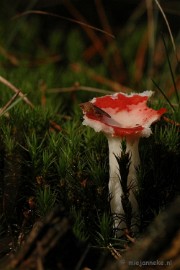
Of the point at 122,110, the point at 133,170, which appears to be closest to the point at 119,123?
the point at 122,110

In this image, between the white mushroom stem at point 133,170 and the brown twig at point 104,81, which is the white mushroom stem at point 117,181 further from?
the brown twig at point 104,81

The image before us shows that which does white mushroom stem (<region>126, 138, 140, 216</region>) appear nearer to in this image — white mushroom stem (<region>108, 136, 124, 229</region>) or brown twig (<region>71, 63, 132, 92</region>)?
white mushroom stem (<region>108, 136, 124, 229</region>)

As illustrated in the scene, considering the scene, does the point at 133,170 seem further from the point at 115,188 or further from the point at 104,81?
the point at 104,81

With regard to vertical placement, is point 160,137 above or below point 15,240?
above

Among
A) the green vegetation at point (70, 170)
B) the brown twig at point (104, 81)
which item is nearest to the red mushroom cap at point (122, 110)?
the green vegetation at point (70, 170)

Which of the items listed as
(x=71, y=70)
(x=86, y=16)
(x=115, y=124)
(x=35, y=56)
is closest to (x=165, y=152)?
(x=115, y=124)

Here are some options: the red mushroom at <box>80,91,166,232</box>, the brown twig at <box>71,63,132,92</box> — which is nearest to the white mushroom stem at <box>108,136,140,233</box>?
the red mushroom at <box>80,91,166,232</box>

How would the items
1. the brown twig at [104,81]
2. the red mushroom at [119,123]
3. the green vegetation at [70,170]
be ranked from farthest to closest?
the brown twig at [104,81], the green vegetation at [70,170], the red mushroom at [119,123]

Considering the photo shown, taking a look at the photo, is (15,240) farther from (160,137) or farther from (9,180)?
(160,137)
